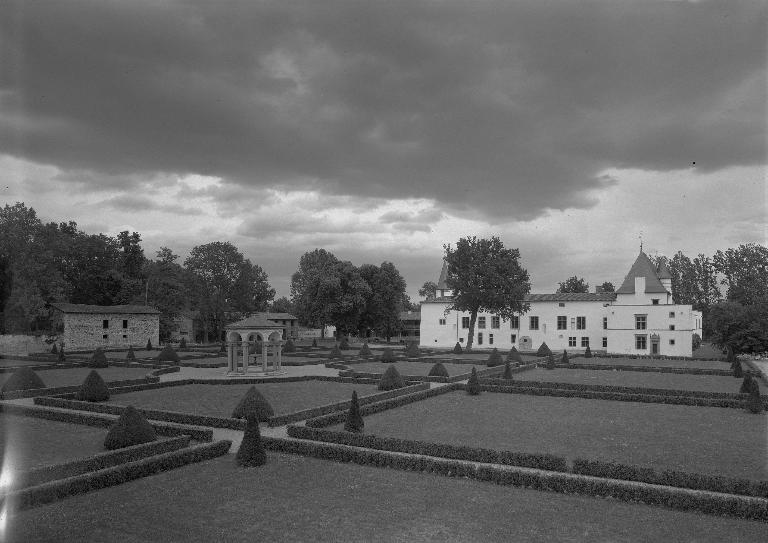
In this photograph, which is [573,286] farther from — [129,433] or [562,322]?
[129,433]

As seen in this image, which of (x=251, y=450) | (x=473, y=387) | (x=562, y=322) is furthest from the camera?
(x=562, y=322)

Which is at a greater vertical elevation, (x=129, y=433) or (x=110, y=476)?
(x=129, y=433)

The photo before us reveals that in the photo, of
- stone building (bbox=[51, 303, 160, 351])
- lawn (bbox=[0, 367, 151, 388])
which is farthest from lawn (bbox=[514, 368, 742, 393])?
stone building (bbox=[51, 303, 160, 351])

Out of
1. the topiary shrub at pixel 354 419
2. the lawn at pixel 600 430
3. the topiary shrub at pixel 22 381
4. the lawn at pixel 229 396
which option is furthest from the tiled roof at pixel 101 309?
the topiary shrub at pixel 354 419

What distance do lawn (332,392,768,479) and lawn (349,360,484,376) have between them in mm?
11754

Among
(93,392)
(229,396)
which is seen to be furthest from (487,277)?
(93,392)

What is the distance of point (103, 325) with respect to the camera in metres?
57.9

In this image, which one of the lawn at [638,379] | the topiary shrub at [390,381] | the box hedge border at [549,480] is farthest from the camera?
the lawn at [638,379]

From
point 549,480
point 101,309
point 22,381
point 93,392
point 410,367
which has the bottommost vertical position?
point 410,367

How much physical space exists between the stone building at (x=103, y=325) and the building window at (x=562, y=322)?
46.5 metres

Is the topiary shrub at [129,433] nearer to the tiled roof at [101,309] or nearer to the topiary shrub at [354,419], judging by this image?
the topiary shrub at [354,419]

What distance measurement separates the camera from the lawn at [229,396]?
23406mm

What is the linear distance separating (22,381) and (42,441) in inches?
460

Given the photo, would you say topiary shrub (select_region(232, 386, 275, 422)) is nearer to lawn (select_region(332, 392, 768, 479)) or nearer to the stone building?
lawn (select_region(332, 392, 768, 479))
